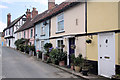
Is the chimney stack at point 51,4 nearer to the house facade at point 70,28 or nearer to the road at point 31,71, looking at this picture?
the house facade at point 70,28

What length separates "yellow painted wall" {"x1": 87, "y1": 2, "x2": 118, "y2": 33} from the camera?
682 centimetres

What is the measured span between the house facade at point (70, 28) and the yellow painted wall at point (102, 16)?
806 millimetres

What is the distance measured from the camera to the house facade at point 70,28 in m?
9.36

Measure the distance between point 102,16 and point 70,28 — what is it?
3784 mm

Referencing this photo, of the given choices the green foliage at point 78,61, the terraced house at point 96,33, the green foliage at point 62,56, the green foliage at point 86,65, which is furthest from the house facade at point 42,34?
the green foliage at point 86,65

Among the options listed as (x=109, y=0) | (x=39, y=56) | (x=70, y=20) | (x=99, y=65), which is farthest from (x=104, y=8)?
(x=39, y=56)

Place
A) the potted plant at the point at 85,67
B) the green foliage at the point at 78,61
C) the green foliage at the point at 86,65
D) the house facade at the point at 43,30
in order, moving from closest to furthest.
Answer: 1. the potted plant at the point at 85,67
2. the green foliage at the point at 86,65
3. the green foliage at the point at 78,61
4. the house facade at the point at 43,30

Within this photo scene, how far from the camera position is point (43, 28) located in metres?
17.6

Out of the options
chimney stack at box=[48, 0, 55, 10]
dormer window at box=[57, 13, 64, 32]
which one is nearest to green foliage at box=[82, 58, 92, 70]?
dormer window at box=[57, 13, 64, 32]

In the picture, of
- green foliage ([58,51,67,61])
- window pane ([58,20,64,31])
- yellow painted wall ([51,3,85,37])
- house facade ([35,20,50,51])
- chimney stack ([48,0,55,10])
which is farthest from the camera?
chimney stack ([48,0,55,10])

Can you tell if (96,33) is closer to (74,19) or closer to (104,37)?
(104,37)

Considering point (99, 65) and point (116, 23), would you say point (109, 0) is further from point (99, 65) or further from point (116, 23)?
point (99, 65)

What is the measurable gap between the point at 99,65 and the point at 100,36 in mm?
1650

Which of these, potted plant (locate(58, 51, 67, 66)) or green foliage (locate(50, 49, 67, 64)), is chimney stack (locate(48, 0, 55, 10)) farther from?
potted plant (locate(58, 51, 67, 66))
